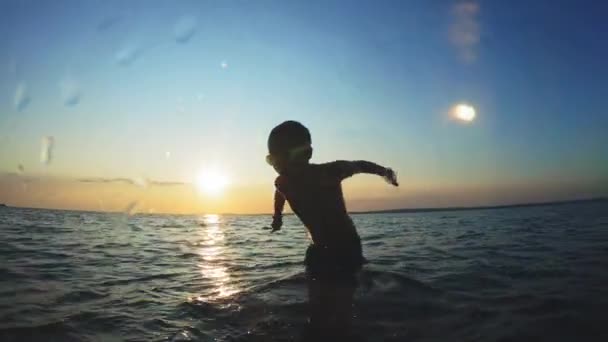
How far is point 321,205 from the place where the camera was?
18.6 ft

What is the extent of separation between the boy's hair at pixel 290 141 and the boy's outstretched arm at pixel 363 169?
1.71ft

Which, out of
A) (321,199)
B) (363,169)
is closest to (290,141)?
(321,199)

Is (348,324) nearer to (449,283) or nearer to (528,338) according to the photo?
(528,338)

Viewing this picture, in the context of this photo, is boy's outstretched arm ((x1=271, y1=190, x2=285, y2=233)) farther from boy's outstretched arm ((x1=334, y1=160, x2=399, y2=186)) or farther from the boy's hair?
boy's outstretched arm ((x1=334, y1=160, x2=399, y2=186))

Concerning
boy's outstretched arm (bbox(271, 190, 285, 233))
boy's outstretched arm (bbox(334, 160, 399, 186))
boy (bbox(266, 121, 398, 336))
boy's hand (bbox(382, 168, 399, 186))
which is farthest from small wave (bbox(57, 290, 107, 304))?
boy's hand (bbox(382, 168, 399, 186))

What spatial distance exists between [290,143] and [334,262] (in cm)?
212

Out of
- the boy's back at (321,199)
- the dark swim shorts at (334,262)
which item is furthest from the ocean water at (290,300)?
the boy's back at (321,199)

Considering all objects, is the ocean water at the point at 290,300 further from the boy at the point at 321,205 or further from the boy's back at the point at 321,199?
the boy's back at the point at 321,199

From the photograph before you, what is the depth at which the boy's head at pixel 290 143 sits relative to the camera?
5.33 meters

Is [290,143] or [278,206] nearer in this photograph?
[290,143]

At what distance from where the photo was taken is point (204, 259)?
10.4 metres

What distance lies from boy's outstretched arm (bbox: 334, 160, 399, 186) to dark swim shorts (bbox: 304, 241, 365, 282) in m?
1.30

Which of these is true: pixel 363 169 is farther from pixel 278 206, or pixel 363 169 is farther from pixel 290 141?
pixel 278 206

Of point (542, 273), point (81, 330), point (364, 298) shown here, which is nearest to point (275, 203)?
point (364, 298)
